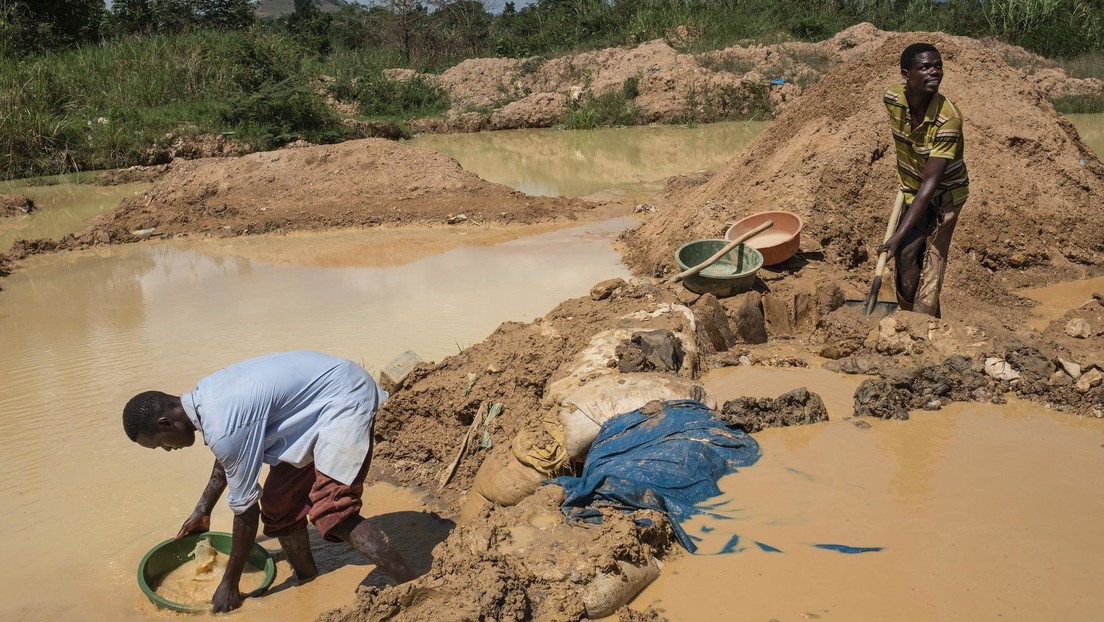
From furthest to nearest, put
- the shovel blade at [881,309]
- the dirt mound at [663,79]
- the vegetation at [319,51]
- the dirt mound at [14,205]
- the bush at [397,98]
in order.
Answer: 1. the bush at [397,98]
2. the dirt mound at [663,79]
3. the vegetation at [319,51]
4. the dirt mound at [14,205]
5. the shovel blade at [881,309]

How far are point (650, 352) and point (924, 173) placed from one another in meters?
1.83

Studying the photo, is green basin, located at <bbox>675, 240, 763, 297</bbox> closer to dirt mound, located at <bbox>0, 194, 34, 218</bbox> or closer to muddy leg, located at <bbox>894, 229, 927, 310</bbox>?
muddy leg, located at <bbox>894, 229, 927, 310</bbox>

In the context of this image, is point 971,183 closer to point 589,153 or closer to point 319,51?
point 589,153

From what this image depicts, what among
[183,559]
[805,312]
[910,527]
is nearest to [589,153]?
[805,312]

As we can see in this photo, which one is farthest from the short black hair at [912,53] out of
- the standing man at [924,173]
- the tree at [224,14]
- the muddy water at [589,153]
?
the tree at [224,14]

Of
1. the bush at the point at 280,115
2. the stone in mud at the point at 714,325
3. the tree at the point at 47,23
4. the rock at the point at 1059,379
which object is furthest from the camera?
the tree at the point at 47,23

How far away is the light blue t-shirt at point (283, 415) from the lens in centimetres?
284

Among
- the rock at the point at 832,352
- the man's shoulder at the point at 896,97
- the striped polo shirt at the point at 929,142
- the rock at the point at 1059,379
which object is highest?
the man's shoulder at the point at 896,97

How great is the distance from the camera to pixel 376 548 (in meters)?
3.08

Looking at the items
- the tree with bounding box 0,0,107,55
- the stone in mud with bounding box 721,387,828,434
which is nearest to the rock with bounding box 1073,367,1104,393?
the stone in mud with bounding box 721,387,828,434

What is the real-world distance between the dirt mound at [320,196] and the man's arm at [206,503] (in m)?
7.10

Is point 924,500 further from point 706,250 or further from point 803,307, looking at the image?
point 706,250

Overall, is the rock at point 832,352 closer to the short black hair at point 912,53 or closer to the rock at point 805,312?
the rock at point 805,312

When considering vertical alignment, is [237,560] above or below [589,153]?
below
